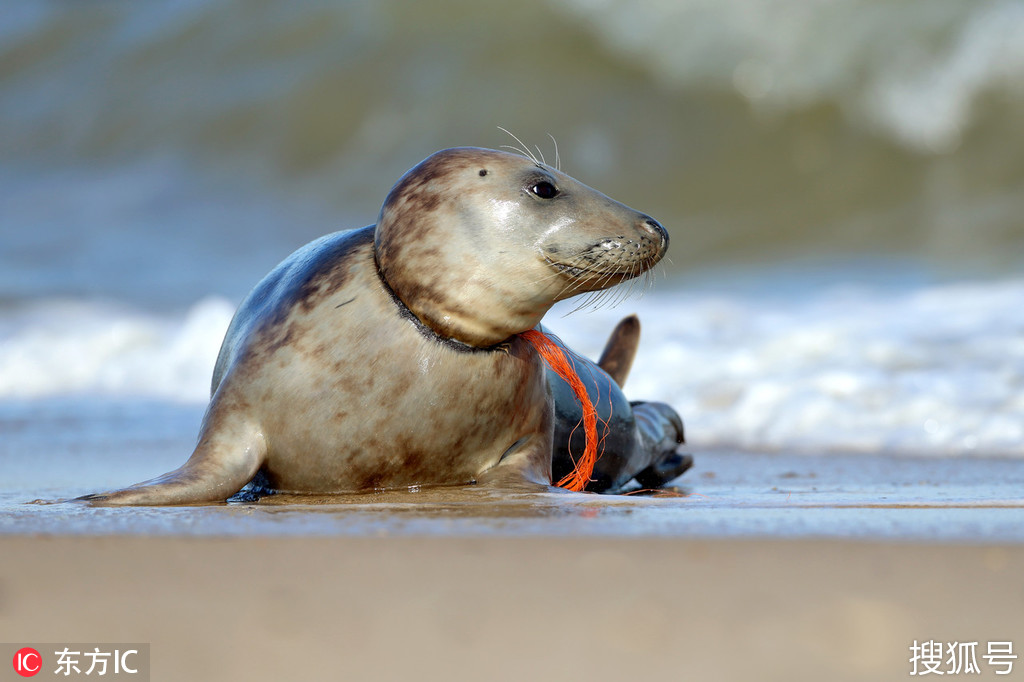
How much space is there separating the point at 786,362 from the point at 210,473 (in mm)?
4217

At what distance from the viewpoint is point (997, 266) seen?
441 inches

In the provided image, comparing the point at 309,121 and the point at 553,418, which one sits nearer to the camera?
the point at 553,418

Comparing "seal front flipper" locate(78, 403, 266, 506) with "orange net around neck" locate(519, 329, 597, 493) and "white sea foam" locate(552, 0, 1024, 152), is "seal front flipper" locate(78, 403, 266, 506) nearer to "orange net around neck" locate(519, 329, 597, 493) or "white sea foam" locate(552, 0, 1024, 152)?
"orange net around neck" locate(519, 329, 597, 493)

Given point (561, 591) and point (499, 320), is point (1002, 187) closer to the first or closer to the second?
point (499, 320)

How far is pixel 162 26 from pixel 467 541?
1710cm

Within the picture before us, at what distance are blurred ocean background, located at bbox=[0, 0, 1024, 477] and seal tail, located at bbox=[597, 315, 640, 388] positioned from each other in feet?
9.98

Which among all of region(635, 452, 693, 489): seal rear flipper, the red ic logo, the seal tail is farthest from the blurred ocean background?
the red ic logo

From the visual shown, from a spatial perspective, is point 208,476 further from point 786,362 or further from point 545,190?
point 786,362

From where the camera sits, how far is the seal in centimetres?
335

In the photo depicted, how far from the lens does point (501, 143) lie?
14.9 m

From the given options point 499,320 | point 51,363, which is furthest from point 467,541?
point 51,363

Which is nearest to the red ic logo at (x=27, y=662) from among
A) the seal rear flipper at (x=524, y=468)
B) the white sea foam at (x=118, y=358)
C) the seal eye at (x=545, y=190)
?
the seal rear flipper at (x=524, y=468)

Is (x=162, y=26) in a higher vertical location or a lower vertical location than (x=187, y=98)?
higher

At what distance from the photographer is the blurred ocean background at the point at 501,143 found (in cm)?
1017
